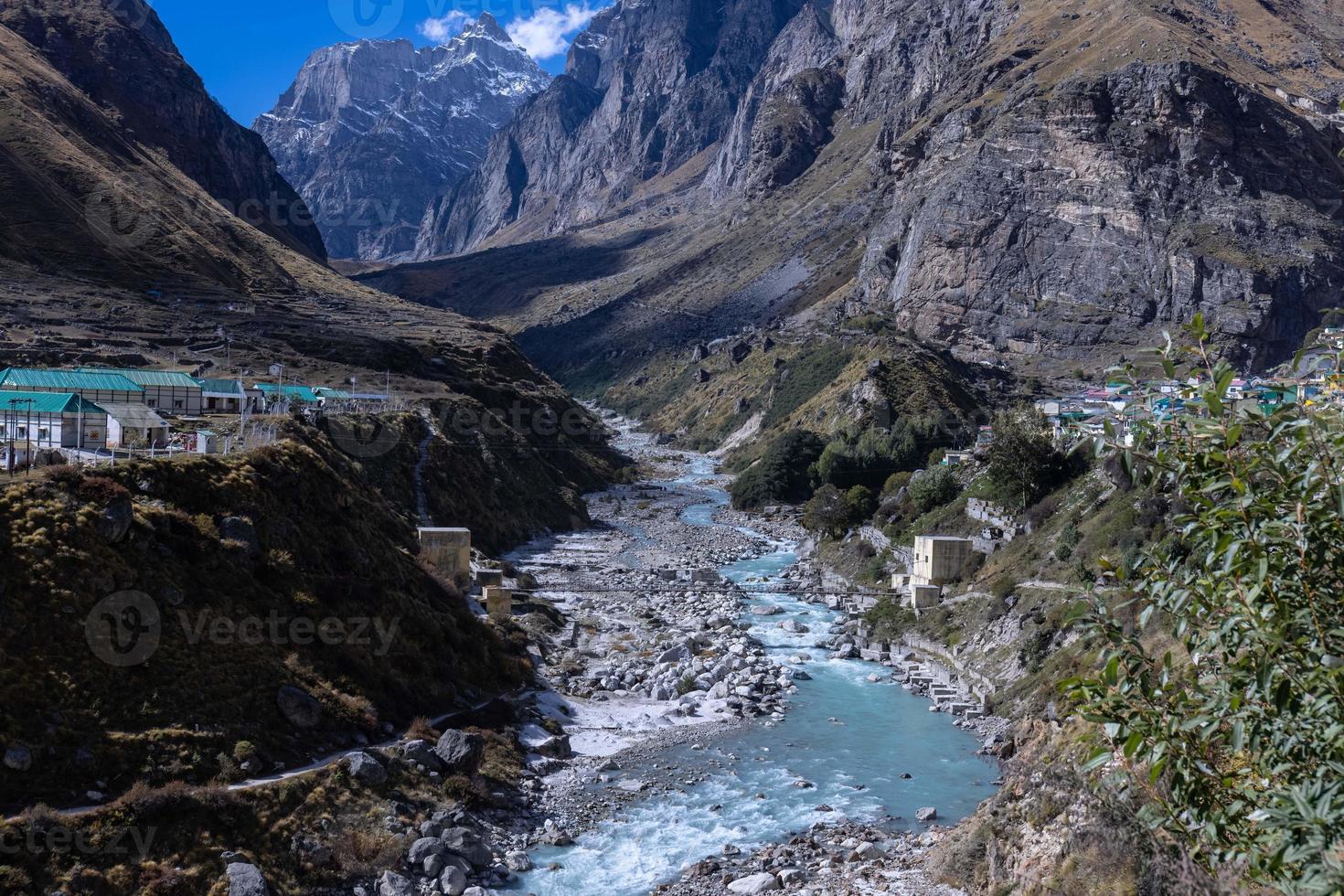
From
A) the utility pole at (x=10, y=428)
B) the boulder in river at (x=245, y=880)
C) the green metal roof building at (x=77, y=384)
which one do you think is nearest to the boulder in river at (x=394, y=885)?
the boulder in river at (x=245, y=880)

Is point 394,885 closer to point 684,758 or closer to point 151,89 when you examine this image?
point 684,758

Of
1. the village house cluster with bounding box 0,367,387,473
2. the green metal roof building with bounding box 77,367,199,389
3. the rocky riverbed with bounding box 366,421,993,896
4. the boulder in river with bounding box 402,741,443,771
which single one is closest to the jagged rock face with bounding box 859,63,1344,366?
the rocky riverbed with bounding box 366,421,993,896

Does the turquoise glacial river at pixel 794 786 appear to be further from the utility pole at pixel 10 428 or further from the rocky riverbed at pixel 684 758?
the utility pole at pixel 10 428

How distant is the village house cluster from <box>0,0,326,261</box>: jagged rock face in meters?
99.7

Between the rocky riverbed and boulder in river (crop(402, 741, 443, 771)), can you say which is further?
boulder in river (crop(402, 741, 443, 771))

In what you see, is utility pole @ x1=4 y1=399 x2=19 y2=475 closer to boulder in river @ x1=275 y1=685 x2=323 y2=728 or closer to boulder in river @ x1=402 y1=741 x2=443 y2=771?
boulder in river @ x1=275 y1=685 x2=323 y2=728

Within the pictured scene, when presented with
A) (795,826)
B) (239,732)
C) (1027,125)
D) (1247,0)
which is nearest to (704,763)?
(795,826)

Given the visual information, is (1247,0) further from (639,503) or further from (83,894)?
(83,894)

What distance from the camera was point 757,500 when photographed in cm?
8294

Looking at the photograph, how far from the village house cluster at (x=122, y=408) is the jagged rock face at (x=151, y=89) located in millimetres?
99688

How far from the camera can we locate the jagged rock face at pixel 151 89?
442 feet

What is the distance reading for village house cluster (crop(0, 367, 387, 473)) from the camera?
101 ft

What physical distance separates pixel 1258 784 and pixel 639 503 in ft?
259

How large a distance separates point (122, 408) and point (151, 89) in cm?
13039
